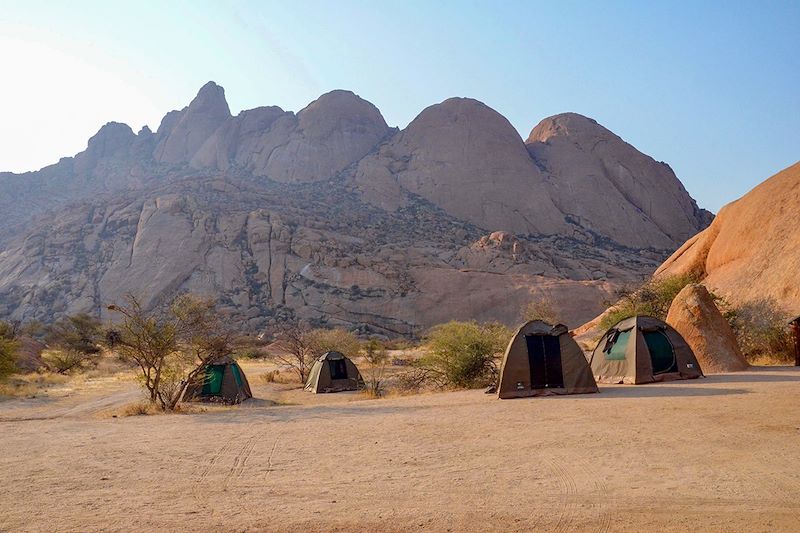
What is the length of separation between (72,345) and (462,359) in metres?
31.8

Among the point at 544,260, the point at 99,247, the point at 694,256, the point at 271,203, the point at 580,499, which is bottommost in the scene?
the point at 580,499

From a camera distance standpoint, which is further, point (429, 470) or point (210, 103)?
point (210, 103)

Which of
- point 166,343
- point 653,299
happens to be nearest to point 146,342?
point 166,343

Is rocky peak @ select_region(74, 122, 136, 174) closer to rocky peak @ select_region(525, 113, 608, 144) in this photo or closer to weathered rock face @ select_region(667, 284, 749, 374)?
rocky peak @ select_region(525, 113, 608, 144)

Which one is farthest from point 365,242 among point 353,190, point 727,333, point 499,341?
point 727,333

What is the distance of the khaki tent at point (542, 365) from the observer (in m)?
13.5

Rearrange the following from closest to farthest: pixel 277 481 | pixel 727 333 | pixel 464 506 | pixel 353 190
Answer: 1. pixel 464 506
2. pixel 277 481
3. pixel 727 333
4. pixel 353 190

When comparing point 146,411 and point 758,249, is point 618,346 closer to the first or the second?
point 146,411

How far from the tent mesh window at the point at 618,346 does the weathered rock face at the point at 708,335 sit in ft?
9.78

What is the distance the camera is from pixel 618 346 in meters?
16.2

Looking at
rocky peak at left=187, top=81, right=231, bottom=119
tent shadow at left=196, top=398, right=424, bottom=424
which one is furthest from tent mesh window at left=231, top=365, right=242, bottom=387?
rocky peak at left=187, top=81, right=231, bottom=119

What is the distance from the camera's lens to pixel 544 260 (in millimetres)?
59875

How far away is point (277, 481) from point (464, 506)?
2280mm

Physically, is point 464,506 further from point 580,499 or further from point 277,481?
point 277,481
